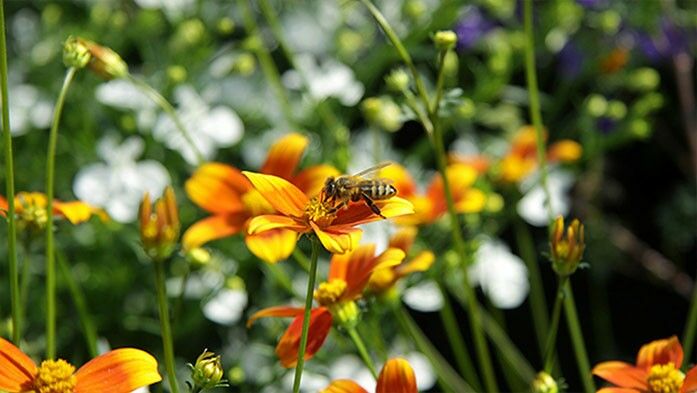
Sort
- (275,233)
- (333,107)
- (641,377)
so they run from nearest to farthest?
(641,377), (275,233), (333,107)

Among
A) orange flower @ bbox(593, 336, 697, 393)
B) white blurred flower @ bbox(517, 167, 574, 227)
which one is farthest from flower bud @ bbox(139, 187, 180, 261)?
white blurred flower @ bbox(517, 167, 574, 227)

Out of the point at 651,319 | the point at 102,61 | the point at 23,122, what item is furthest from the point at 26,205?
the point at 651,319

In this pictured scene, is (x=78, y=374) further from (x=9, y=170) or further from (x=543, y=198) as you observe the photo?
(x=543, y=198)

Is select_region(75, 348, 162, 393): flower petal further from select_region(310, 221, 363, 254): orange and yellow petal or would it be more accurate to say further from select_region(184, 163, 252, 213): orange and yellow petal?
select_region(184, 163, 252, 213): orange and yellow petal

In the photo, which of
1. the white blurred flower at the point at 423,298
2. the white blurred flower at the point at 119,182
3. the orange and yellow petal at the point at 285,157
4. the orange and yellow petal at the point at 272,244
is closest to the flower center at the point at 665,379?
the orange and yellow petal at the point at 272,244

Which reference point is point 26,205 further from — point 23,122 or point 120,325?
point 23,122

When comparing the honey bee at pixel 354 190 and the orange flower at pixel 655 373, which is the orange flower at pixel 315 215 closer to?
the honey bee at pixel 354 190
